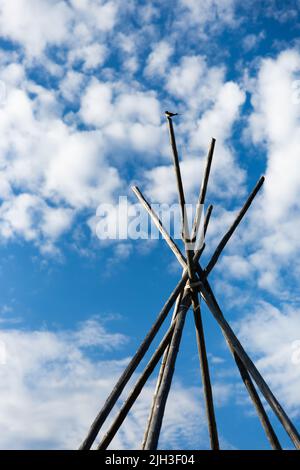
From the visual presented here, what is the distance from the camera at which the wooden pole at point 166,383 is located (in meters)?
7.14

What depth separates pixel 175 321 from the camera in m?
8.94

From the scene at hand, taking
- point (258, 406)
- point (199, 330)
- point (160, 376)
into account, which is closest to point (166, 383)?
point (160, 376)

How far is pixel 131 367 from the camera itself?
853 centimetres

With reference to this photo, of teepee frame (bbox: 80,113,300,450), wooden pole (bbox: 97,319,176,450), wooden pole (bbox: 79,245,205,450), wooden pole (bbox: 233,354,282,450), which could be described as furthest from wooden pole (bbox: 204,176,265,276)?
wooden pole (bbox: 233,354,282,450)

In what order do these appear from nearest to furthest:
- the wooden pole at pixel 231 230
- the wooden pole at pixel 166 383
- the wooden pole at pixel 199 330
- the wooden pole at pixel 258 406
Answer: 1. the wooden pole at pixel 166 383
2. the wooden pole at pixel 258 406
3. the wooden pole at pixel 199 330
4. the wooden pole at pixel 231 230

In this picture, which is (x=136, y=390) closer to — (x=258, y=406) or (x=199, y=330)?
(x=199, y=330)

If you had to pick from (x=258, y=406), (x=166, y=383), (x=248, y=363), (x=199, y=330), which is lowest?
(x=258, y=406)

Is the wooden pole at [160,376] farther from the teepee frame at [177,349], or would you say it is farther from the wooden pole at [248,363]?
the wooden pole at [248,363]

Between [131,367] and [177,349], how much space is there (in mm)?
784

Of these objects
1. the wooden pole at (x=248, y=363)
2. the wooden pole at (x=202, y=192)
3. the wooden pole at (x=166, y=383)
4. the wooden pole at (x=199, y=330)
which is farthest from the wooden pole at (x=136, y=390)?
the wooden pole at (x=202, y=192)
